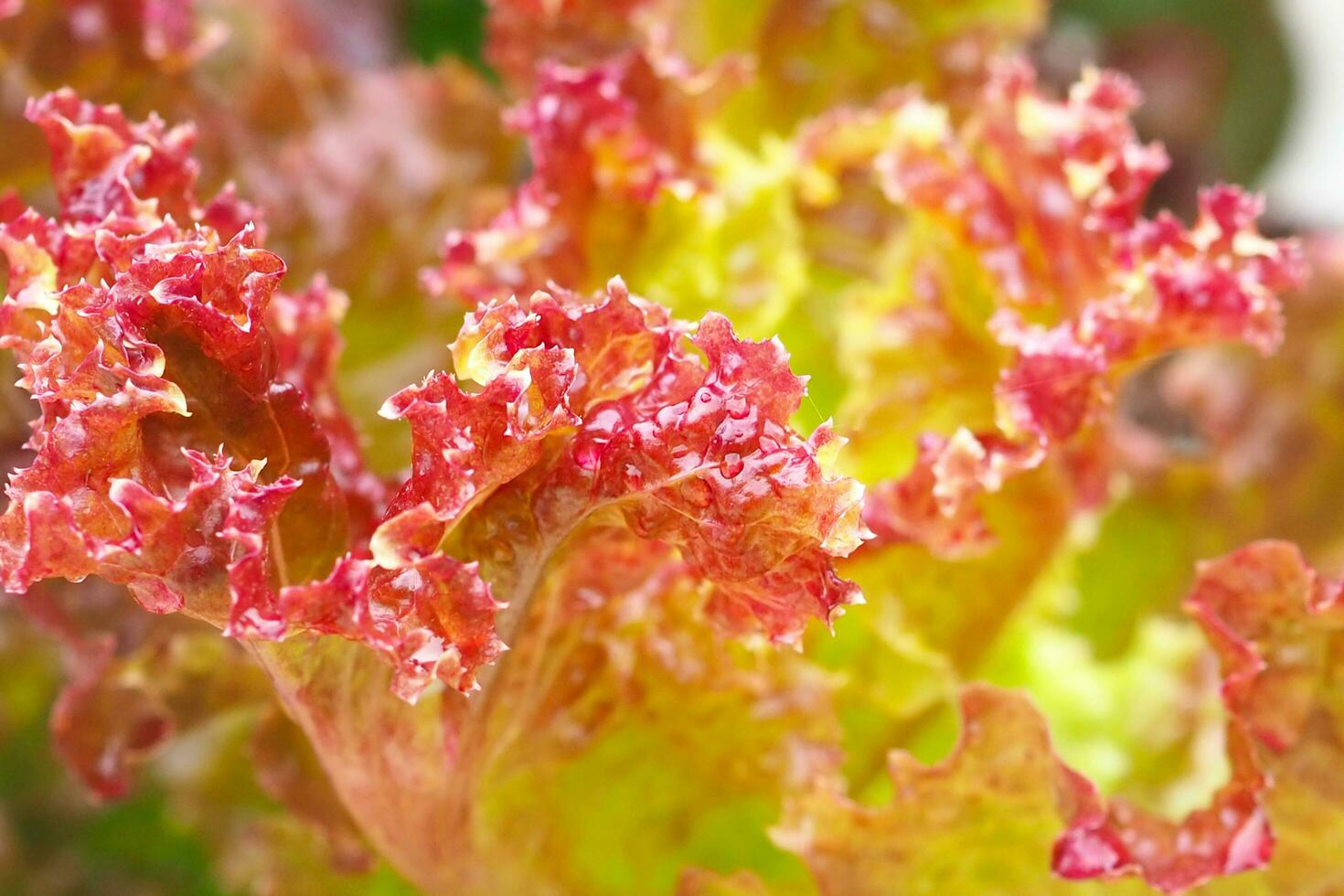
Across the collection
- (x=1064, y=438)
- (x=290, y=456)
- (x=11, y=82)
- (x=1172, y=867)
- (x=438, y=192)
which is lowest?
(x=1172, y=867)

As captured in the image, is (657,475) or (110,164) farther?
(110,164)

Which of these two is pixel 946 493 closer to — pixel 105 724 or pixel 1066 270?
pixel 1066 270

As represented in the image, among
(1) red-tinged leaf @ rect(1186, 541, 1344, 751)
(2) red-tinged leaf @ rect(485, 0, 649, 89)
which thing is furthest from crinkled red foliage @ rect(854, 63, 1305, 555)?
(2) red-tinged leaf @ rect(485, 0, 649, 89)

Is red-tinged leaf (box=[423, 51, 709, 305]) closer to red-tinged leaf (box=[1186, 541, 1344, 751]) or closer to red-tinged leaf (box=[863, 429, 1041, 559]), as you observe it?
red-tinged leaf (box=[863, 429, 1041, 559])

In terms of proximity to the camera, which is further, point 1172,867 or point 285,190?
point 285,190

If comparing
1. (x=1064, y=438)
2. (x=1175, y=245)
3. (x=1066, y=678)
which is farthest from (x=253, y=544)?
(x=1066, y=678)

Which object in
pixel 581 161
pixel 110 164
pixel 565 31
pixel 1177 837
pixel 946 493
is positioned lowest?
pixel 1177 837

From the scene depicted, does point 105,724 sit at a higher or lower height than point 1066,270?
lower

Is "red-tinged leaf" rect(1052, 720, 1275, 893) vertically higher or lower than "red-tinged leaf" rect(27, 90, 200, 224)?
lower

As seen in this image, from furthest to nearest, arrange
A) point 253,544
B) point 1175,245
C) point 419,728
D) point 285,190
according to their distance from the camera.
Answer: point 285,190
point 1175,245
point 419,728
point 253,544

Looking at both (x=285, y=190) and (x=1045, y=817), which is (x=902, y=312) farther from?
(x=285, y=190)

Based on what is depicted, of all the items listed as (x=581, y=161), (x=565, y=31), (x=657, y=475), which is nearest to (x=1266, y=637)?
(x=657, y=475)
